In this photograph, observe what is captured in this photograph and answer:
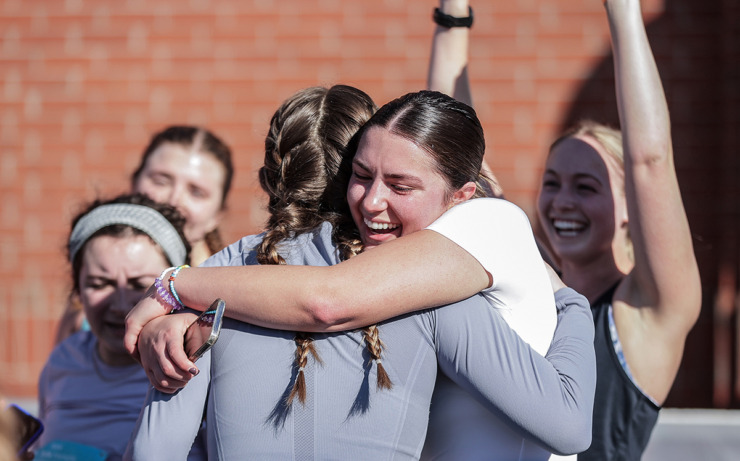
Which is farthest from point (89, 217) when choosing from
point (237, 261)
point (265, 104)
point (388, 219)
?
point (265, 104)

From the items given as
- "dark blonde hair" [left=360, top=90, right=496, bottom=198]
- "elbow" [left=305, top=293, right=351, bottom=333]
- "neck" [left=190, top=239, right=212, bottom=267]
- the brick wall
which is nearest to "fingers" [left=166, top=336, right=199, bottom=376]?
"elbow" [left=305, top=293, right=351, bottom=333]

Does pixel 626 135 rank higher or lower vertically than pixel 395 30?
lower

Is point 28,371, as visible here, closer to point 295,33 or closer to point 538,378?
point 295,33

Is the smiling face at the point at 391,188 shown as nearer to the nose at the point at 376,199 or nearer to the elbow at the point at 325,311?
the nose at the point at 376,199

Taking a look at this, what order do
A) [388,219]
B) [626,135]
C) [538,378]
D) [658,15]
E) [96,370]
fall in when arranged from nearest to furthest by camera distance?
[538,378] → [388,219] → [626,135] → [96,370] → [658,15]

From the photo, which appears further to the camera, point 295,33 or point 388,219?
point 295,33

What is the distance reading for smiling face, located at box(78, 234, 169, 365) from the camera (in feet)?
8.25

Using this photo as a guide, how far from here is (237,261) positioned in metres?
1.80

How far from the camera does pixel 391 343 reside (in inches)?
63.3

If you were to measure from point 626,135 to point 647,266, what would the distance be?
0.37 meters

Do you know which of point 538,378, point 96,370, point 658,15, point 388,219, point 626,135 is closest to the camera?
point 538,378

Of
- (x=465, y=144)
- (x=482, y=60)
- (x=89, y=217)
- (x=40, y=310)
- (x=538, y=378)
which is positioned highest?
(x=482, y=60)

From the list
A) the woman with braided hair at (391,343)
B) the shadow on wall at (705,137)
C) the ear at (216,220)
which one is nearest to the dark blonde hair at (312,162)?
the woman with braided hair at (391,343)

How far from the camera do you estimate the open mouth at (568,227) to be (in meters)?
2.77
